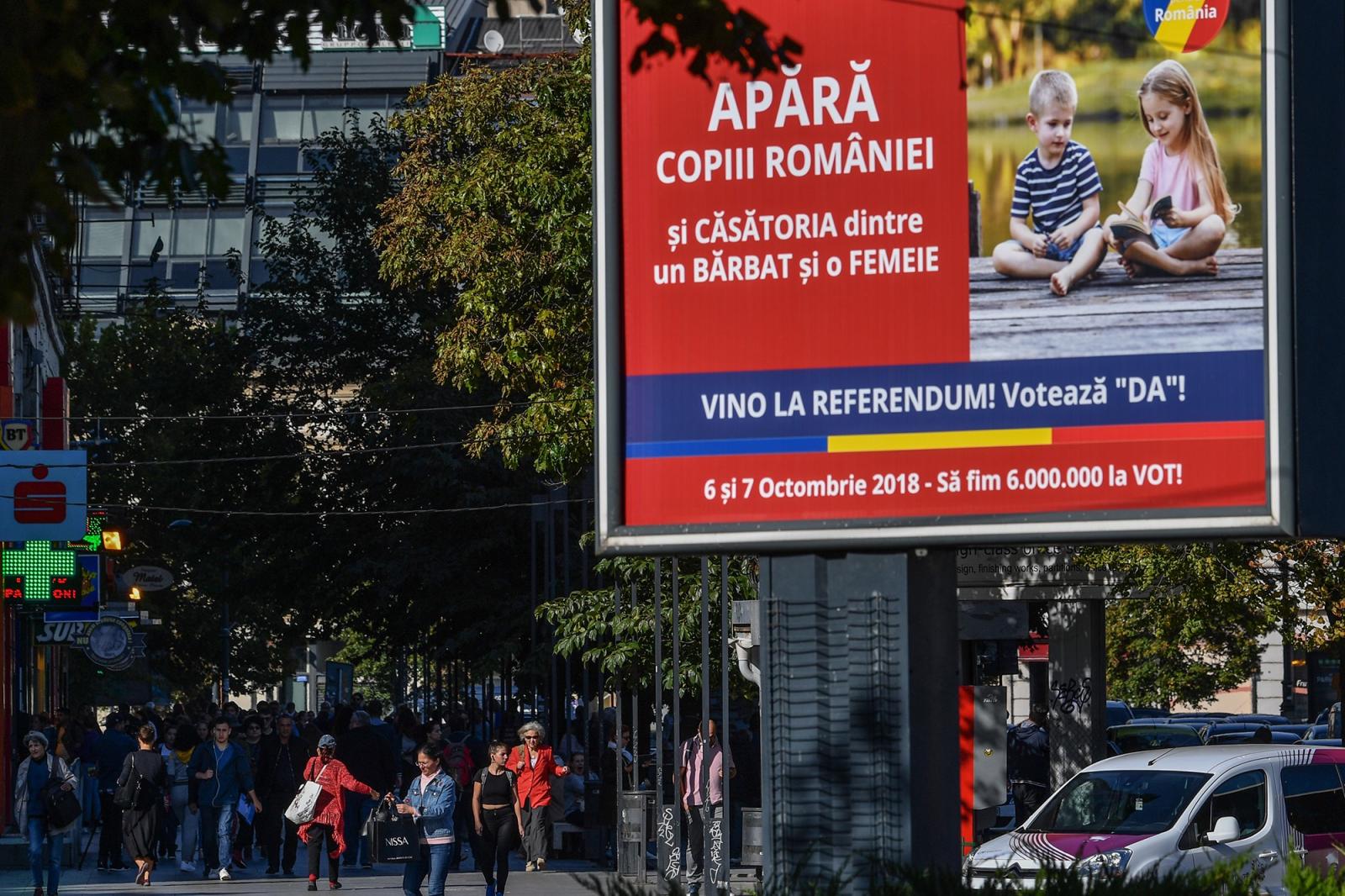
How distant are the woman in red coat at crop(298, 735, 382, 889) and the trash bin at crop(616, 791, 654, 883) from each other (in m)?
2.75

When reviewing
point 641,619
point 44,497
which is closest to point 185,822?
point 44,497

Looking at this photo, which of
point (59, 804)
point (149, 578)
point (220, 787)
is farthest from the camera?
point (149, 578)

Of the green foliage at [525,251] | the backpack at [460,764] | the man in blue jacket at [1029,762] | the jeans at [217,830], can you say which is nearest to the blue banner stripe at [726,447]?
the green foliage at [525,251]

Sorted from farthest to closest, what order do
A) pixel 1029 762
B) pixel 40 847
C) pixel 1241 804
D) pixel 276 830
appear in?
1. pixel 1029 762
2. pixel 276 830
3. pixel 40 847
4. pixel 1241 804

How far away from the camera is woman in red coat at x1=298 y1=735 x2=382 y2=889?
2088 cm

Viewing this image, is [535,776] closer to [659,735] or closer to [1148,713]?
[659,735]

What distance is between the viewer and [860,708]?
9742mm

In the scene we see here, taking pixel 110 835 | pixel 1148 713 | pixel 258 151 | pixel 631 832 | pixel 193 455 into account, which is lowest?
pixel 1148 713

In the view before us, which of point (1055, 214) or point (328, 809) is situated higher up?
point (1055, 214)

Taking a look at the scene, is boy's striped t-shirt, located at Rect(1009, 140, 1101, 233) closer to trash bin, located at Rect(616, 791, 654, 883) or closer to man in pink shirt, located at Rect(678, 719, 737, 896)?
man in pink shirt, located at Rect(678, 719, 737, 896)

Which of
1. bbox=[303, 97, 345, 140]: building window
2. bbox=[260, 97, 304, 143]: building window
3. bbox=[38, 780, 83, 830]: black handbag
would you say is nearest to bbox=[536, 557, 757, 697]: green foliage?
bbox=[38, 780, 83, 830]: black handbag

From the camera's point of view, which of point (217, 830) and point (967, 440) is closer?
point (967, 440)

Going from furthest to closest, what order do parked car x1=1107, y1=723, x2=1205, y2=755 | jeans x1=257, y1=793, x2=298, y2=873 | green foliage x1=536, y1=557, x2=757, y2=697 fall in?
1. parked car x1=1107, y1=723, x2=1205, y2=755
2. jeans x1=257, y1=793, x2=298, y2=873
3. green foliage x1=536, y1=557, x2=757, y2=697

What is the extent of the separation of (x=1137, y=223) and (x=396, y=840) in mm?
10827
